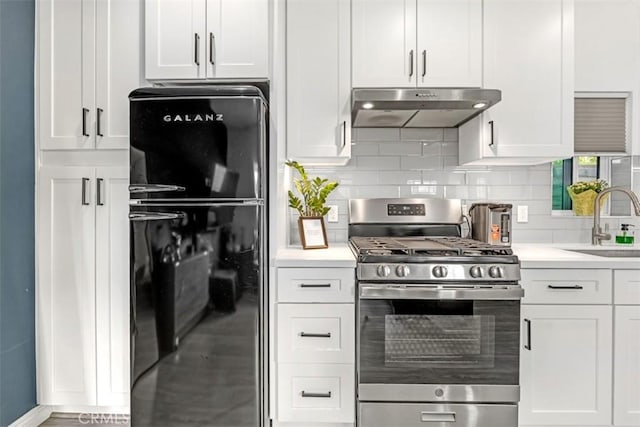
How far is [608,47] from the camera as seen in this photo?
2.41 metres

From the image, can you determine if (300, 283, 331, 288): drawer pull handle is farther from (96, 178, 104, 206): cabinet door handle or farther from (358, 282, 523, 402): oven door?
(96, 178, 104, 206): cabinet door handle

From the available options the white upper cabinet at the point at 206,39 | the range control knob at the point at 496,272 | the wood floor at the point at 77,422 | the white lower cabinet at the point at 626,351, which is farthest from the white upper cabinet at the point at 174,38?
the white lower cabinet at the point at 626,351

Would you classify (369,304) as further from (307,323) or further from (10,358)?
(10,358)

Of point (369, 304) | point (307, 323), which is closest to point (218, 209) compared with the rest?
point (307, 323)

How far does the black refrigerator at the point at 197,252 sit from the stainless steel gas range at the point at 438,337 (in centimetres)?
Result: 54

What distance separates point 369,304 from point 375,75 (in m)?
1.25

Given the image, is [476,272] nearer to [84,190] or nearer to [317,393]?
[317,393]

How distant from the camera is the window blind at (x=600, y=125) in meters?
2.46

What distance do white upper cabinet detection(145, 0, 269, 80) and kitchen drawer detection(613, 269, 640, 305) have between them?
2.02 metres

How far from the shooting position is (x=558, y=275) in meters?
1.94

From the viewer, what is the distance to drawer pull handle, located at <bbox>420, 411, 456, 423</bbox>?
1.89m

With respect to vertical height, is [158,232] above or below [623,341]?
above

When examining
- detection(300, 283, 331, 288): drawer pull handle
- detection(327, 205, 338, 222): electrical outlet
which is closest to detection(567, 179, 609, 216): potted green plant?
detection(327, 205, 338, 222): electrical outlet

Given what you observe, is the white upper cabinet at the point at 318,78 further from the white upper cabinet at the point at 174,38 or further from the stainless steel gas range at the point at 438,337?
the stainless steel gas range at the point at 438,337
